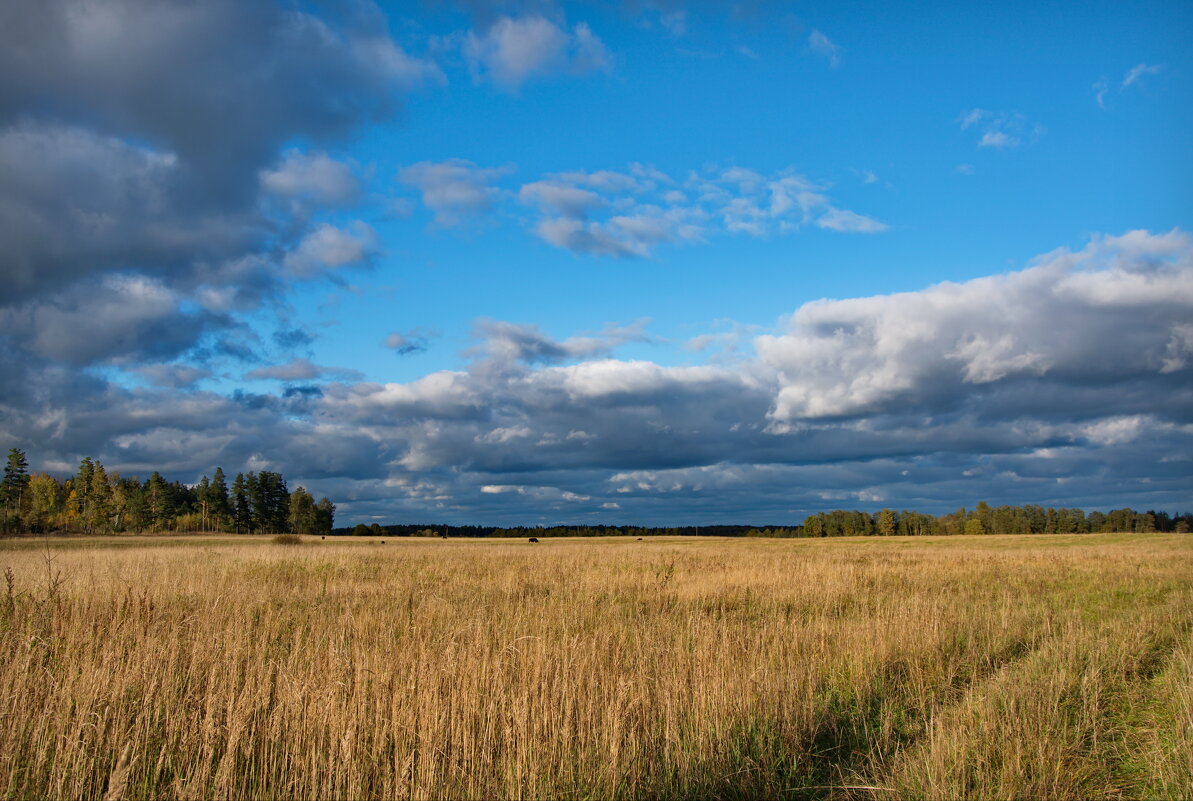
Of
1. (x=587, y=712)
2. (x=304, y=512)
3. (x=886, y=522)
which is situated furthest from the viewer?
(x=886, y=522)

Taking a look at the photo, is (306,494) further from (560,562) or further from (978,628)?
(978,628)

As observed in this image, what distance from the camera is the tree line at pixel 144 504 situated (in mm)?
94500

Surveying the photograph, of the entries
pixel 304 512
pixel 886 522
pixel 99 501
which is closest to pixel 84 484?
pixel 99 501

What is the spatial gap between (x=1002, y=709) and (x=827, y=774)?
2306 millimetres

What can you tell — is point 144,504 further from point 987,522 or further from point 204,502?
point 987,522

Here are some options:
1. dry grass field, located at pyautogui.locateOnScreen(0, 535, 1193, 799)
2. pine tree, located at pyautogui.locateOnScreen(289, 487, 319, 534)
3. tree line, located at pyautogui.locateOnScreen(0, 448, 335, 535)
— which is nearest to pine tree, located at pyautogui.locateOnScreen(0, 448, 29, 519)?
tree line, located at pyautogui.locateOnScreen(0, 448, 335, 535)

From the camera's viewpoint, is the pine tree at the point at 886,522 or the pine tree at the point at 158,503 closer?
the pine tree at the point at 158,503

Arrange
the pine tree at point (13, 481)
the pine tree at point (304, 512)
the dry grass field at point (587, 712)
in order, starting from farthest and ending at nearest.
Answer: the pine tree at point (304, 512) → the pine tree at point (13, 481) → the dry grass field at point (587, 712)

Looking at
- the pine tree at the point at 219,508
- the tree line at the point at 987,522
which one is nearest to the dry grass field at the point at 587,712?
the pine tree at the point at 219,508

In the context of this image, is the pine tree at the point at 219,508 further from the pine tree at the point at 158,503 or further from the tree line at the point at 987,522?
the tree line at the point at 987,522

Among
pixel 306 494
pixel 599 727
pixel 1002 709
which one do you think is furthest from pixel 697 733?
pixel 306 494

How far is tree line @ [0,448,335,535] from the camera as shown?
94.5 metres

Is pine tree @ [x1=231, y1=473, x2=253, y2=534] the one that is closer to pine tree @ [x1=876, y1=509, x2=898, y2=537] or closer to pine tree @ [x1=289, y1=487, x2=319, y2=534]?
pine tree @ [x1=289, y1=487, x2=319, y2=534]

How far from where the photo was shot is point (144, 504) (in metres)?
99.6
